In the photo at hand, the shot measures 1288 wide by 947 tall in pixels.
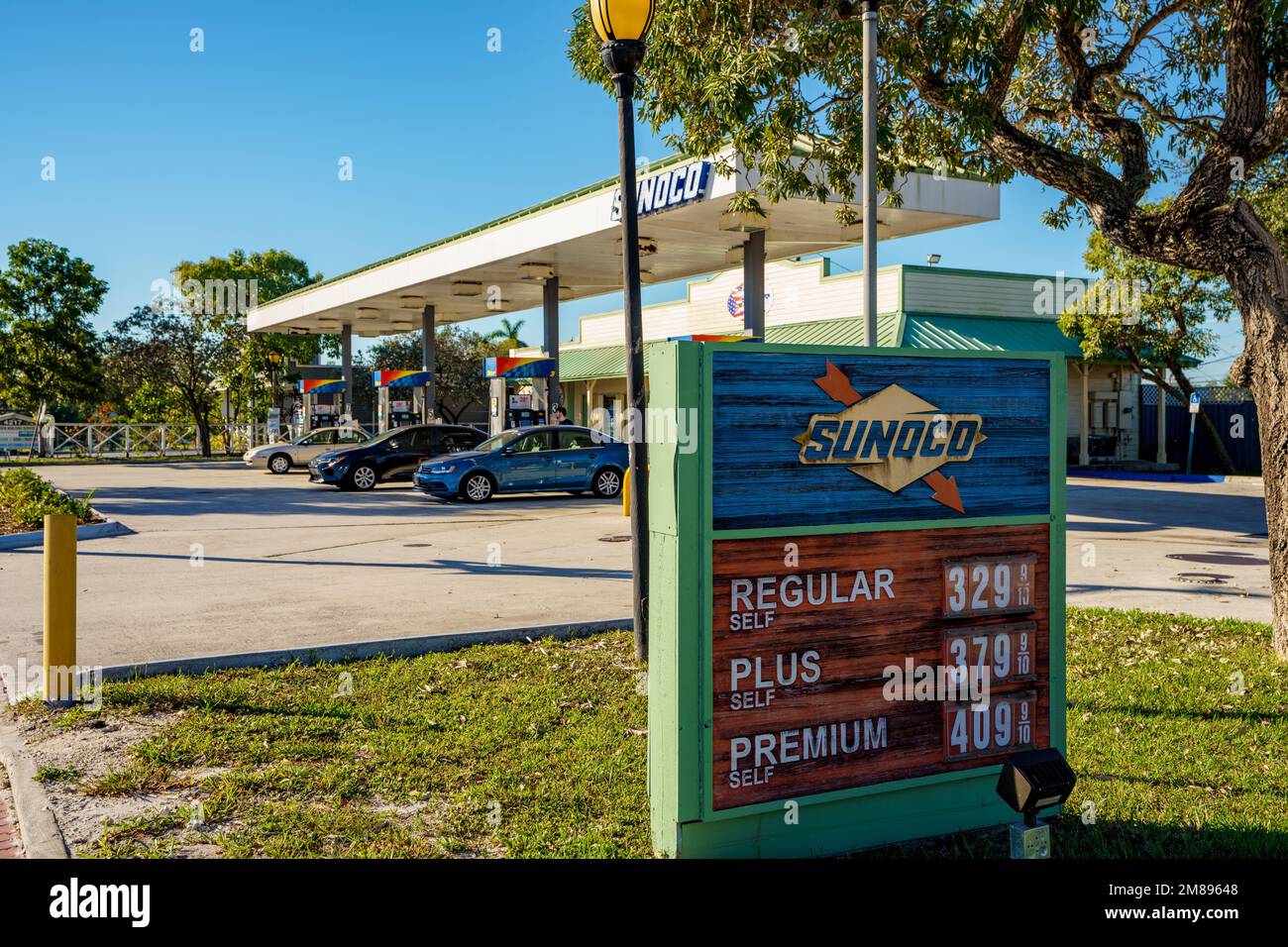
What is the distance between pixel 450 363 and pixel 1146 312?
129ft

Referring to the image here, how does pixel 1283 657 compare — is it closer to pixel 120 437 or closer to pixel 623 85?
pixel 623 85

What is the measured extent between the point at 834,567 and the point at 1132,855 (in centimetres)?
169

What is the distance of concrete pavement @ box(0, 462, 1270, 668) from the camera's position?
8734 mm

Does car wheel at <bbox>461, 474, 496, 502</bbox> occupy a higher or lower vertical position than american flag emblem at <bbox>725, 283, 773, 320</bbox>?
lower

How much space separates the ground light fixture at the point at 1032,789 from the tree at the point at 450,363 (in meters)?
53.0

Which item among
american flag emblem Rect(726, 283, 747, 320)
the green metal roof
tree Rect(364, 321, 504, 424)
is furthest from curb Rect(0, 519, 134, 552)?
tree Rect(364, 321, 504, 424)

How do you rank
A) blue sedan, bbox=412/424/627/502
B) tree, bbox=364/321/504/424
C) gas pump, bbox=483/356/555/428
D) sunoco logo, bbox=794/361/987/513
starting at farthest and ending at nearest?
tree, bbox=364/321/504/424
gas pump, bbox=483/356/555/428
blue sedan, bbox=412/424/627/502
sunoco logo, bbox=794/361/987/513

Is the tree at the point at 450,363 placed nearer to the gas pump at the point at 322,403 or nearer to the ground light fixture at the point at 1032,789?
the gas pump at the point at 322,403

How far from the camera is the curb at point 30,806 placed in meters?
4.35

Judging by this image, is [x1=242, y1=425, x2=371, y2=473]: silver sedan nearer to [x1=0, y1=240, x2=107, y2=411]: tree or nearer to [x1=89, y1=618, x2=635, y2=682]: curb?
[x1=0, y1=240, x2=107, y2=411]: tree

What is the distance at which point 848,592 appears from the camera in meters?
4.38

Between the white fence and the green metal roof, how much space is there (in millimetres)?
31075

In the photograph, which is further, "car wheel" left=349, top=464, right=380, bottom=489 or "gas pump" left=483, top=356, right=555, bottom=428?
"gas pump" left=483, top=356, right=555, bottom=428
